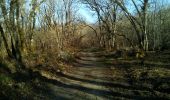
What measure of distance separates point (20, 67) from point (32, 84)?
5090mm

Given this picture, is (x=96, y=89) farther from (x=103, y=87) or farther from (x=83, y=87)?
(x=83, y=87)

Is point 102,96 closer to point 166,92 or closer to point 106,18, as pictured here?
point 166,92

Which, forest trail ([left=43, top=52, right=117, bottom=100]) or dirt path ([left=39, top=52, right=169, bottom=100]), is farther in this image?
forest trail ([left=43, top=52, right=117, bottom=100])

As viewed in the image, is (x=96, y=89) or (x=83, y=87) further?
(x=83, y=87)

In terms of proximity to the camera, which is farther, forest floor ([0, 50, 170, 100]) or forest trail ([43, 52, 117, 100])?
forest trail ([43, 52, 117, 100])

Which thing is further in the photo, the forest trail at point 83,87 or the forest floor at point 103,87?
the forest trail at point 83,87

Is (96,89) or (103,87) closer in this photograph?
(96,89)

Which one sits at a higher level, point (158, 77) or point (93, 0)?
point (93, 0)

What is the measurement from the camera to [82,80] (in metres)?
18.6

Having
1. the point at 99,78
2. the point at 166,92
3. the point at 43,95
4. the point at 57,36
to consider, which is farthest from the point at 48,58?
the point at 166,92

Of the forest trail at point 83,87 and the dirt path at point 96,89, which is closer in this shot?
the dirt path at point 96,89

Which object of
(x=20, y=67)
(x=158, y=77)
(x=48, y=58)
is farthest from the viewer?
(x=48, y=58)

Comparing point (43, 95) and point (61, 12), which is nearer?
point (43, 95)

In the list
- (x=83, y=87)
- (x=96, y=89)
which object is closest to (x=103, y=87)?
(x=96, y=89)
